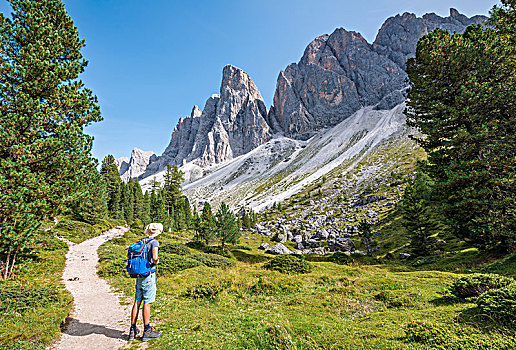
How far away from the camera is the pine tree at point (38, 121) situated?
10844mm

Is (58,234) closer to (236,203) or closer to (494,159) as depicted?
(494,159)

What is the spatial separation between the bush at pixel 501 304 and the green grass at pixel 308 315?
0.32 metres

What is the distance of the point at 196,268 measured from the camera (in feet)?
62.3

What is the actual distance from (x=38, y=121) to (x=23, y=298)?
29.2 feet

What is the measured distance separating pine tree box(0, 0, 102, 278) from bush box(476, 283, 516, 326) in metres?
18.7

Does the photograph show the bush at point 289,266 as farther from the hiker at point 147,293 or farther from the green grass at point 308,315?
the hiker at point 147,293

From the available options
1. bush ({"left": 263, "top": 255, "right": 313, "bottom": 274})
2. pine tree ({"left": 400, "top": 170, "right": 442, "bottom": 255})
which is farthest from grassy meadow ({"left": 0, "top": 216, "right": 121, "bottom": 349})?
pine tree ({"left": 400, "top": 170, "right": 442, "bottom": 255})

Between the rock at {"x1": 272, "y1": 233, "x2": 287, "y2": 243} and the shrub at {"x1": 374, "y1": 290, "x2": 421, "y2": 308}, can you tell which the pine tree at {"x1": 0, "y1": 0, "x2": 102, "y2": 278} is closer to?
the shrub at {"x1": 374, "y1": 290, "x2": 421, "y2": 308}

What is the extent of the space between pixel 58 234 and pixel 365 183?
10680 centimetres

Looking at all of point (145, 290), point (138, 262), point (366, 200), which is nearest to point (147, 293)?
point (145, 290)

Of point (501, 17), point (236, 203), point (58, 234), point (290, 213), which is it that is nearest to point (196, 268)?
point (58, 234)

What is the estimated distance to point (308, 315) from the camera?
337 inches

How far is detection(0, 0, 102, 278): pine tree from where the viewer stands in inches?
427

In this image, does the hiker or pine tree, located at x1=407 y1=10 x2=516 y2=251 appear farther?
pine tree, located at x1=407 y1=10 x2=516 y2=251
